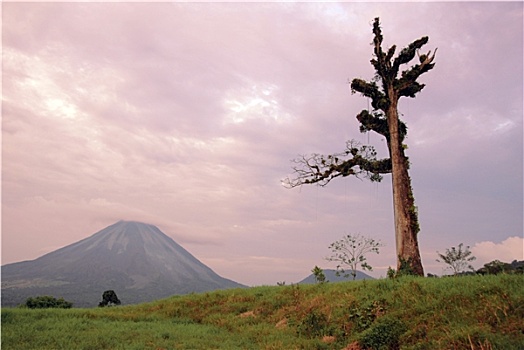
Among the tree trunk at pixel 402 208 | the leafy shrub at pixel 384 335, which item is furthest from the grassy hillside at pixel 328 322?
the tree trunk at pixel 402 208

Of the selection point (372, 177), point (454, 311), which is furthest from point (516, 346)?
point (372, 177)

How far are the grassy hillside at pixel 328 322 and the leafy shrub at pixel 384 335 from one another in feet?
0.08

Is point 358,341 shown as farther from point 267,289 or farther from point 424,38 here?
point 424,38

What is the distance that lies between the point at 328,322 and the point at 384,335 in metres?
3.50

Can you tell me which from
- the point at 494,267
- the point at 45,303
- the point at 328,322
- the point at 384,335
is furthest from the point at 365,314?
the point at 45,303

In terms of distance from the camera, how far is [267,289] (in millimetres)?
21844

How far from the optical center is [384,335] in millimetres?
10164

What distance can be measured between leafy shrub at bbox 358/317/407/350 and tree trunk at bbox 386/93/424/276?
431 inches

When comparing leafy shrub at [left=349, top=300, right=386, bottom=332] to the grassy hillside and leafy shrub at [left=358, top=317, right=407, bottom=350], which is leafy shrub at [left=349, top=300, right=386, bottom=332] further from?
leafy shrub at [left=358, top=317, right=407, bottom=350]

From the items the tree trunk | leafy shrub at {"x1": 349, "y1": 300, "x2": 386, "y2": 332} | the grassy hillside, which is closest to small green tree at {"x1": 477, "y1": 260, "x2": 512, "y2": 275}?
the grassy hillside

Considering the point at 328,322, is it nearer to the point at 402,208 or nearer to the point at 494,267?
the point at 494,267

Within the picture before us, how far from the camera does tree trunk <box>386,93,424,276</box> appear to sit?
832 inches

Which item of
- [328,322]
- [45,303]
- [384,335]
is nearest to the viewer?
[384,335]

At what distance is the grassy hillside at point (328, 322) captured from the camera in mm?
9195
